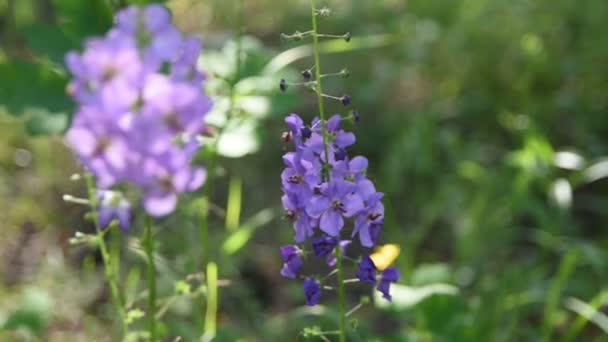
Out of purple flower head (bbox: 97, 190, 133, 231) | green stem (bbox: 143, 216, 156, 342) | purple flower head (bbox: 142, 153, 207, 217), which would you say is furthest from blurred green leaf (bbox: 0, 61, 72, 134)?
purple flower head (bbox: 142, 153, 207, 217)

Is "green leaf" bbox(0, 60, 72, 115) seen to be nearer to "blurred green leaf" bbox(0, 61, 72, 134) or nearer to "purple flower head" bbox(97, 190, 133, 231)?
"blurred green leaf" bbox(0, 61, 72, 134)

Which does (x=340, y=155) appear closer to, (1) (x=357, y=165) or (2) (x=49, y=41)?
(1) (x=357, y=165)

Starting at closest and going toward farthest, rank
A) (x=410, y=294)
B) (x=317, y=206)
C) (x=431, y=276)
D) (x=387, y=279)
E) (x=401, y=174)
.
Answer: (x=317, y=206) → (x=387, y=279) → (x=410, y=294) → (x=431, y=276) → (x=401, y=174)

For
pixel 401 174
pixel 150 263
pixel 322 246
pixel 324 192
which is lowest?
pixel 401 174

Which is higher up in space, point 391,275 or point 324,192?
point 324,192

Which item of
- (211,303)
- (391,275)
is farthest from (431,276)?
(391,275)

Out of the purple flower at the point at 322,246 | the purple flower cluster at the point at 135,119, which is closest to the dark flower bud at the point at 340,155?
the purple flower at the point at 322,246

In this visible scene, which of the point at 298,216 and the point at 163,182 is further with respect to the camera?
the point at 298,216

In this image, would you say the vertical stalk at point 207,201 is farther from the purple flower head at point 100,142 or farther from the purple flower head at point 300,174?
the purple flower head at point 100,142

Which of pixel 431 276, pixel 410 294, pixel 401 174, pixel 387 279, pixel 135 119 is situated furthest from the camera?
pixel 401 174
